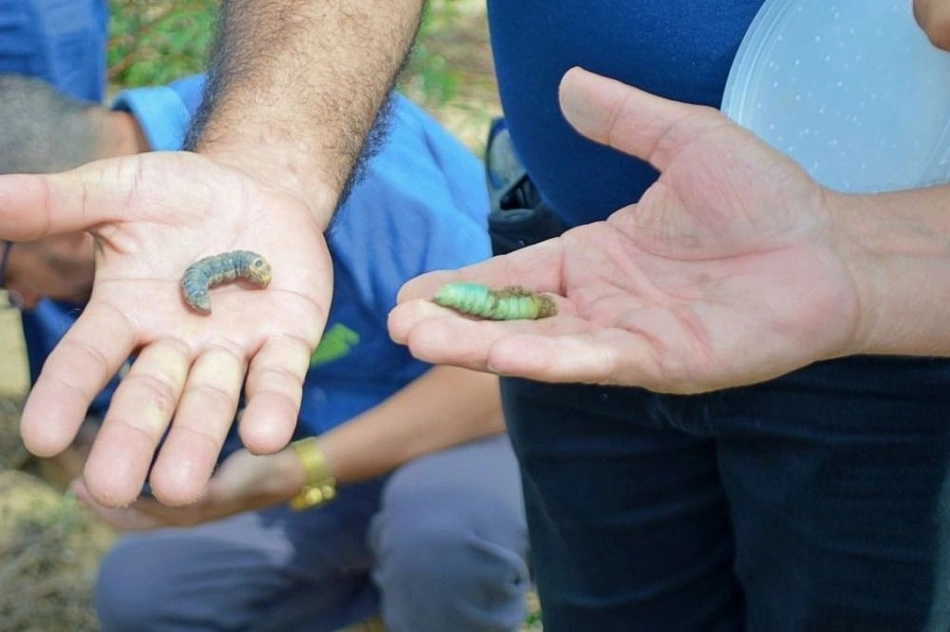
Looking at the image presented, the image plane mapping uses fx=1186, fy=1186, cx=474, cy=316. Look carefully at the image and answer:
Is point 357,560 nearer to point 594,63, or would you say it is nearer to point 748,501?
point 748,501

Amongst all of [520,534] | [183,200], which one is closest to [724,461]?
[183,200]

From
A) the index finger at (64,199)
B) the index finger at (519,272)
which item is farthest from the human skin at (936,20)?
the index finger at (64,199)

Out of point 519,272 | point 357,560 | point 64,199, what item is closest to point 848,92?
point 519,272

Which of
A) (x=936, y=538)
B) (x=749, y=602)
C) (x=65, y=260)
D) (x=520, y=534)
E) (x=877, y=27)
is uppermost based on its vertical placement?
(x=877, y=27)

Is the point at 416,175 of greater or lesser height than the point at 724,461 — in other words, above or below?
below

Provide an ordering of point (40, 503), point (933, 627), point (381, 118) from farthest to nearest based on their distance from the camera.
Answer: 1. point (40, 503)
2. point (381, 118)
3. point (933, 627)

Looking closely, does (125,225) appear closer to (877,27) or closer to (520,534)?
(877,27)

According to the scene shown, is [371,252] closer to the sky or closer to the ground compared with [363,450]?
closer to the sky

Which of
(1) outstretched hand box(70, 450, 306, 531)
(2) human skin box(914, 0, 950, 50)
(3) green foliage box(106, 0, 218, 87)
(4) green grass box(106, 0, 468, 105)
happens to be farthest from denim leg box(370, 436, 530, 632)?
(3) green foliage box(106, 0, 218, 87)
